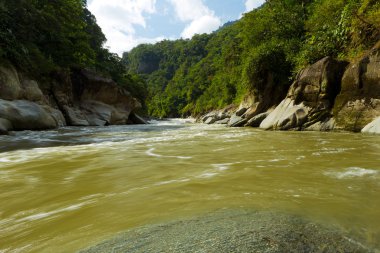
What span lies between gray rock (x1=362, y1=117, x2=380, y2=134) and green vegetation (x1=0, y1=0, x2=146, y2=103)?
1332 centimetres

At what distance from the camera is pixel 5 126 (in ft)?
30.4

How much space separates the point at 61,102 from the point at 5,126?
7.94 meters

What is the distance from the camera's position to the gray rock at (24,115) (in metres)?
9.86

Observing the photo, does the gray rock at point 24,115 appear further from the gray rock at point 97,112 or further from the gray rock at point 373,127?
the gray rock at point 373,127

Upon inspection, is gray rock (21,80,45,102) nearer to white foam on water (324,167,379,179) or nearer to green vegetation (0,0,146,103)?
green vegetation (0,0,146,103)

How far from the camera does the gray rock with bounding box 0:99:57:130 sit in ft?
32.3

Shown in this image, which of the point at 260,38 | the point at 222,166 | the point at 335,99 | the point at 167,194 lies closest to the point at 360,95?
the point at 335,99

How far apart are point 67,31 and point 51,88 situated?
5.83 meters

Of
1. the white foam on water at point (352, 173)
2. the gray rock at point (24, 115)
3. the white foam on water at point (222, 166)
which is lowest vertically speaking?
the white foam on water at point (222, 166)

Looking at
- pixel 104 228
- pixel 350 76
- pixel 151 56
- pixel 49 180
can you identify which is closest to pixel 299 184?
pixel 104 228

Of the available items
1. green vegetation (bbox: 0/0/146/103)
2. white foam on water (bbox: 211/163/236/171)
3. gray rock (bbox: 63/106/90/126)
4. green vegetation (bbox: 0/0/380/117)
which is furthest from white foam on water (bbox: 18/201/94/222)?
gray rock (bbox: 63/106/90/126)

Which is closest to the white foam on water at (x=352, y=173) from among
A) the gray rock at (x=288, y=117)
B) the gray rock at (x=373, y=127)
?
the gray rock at (x=373, y=127)

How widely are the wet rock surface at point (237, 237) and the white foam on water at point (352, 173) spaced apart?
1401 millimetres

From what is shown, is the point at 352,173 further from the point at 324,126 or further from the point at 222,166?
the point at 324,126
